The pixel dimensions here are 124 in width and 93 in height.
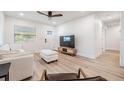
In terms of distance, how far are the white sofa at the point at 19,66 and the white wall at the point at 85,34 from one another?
339 centimetres

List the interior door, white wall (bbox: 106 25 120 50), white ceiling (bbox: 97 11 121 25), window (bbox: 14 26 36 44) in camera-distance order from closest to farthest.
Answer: white ceiling (bbox: 97 11 121 25) → window (bbox: 14 26 36 44) → white wall (bbox: 106 25 120 50) → the interior door

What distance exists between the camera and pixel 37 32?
6.83m

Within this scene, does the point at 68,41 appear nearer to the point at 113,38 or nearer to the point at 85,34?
the point at 85,34

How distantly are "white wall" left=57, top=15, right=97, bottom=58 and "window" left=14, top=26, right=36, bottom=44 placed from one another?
2716 millimetres

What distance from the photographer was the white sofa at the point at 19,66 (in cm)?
198

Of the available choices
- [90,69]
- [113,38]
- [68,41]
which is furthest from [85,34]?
[113,38]

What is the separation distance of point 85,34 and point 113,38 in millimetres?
3739

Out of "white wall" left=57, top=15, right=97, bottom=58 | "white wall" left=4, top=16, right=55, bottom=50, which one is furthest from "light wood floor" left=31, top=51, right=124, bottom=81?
"white wall" left=4, top=16, right=55, bottom=50

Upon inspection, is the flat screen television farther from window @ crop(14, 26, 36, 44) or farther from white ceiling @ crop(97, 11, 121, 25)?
window @ crop(14, 26, 36, 44)

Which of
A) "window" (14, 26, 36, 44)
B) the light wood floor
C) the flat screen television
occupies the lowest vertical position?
the light wood floor

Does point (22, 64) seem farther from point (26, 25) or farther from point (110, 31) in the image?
point (110, 31)

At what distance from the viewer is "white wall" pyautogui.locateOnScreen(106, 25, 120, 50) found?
721 cm
